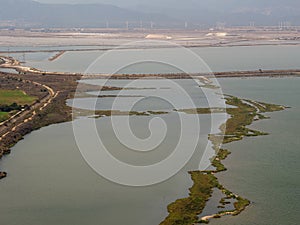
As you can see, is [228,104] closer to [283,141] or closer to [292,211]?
[283,141]

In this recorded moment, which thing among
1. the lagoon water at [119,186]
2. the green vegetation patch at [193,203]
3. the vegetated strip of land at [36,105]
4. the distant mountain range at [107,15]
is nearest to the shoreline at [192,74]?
the vegetated strip of land at [36,105]

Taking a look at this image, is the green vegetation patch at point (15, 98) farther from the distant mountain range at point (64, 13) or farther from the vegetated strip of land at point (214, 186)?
the distant mountain range at point (64, 13)

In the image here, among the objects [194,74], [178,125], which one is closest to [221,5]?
[194,74]

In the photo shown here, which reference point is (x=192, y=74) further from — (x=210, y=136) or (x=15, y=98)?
(x=210, y=136)

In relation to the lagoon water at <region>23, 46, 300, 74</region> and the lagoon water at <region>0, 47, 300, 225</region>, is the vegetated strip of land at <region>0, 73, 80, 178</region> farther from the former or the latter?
the lagoon water at <region>23, 46, 300, 74</region>

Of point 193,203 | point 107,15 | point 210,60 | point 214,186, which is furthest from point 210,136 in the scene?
point 107,15

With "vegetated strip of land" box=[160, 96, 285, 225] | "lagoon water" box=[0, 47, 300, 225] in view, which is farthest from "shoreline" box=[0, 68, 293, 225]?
"lagoon water" box=[0, 47, 300, 225]
